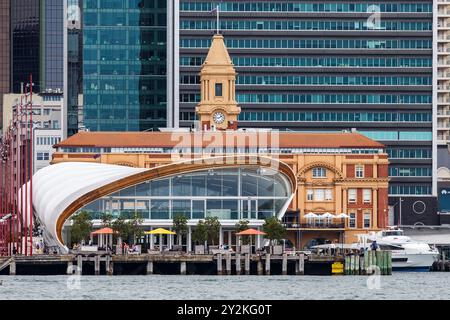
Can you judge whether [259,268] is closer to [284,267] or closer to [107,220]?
[284,267]

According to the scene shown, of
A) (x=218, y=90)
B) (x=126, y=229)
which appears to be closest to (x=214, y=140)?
(x=218, y=90)

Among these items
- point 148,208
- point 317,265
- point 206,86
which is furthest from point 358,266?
point 206,86

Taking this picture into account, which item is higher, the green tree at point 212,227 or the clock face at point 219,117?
the clock face at point 219,117

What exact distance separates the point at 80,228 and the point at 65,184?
32.0 feet

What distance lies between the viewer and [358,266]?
110 metres

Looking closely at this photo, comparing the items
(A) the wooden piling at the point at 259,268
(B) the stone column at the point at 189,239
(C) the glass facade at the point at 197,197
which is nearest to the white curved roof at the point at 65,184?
(C) the glass facade at the point at 197,197

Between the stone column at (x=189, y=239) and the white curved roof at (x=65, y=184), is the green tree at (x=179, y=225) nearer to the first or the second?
the stone column at (x=189, y=239)

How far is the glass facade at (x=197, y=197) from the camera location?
142000mm

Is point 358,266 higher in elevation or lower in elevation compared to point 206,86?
lower

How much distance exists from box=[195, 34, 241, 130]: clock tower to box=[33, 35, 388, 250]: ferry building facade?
0.13m

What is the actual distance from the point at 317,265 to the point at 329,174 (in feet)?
193

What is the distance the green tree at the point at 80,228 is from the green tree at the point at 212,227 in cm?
1132

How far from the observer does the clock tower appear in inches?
7411
